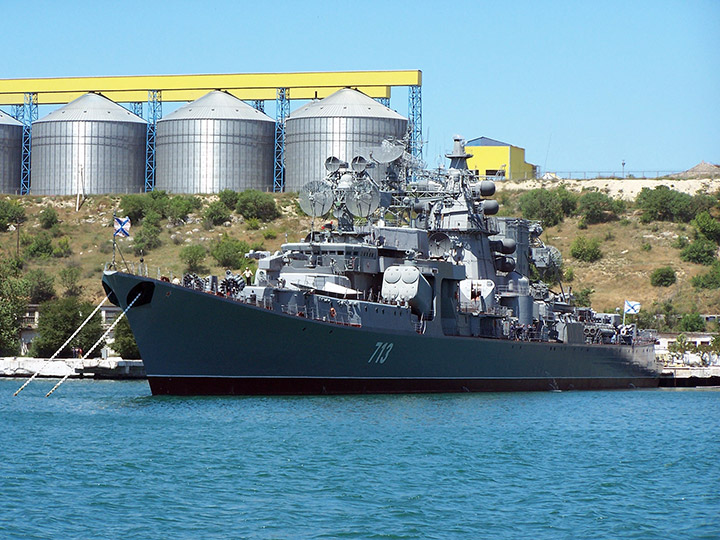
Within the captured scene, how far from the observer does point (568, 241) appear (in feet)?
328

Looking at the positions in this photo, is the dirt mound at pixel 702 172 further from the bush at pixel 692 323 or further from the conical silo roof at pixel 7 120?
the conical silo roof at pixel 7 120

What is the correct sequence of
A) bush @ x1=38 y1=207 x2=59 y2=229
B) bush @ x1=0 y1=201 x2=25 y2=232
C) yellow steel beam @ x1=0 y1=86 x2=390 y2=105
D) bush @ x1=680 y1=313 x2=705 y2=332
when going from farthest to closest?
yellow steel beam @ x1=0 y1=86 x2=390 y2=105 → bush @ x1=0 y1=201 x2=25 y2=232 → bush @ x1=38 y1=207 x2=59 y2=229 → bush @ x1=680 y1=313 x2=705 y2=332

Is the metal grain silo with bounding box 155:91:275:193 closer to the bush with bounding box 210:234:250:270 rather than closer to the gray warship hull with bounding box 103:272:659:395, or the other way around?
the bush with bounding box 210:234:250:270

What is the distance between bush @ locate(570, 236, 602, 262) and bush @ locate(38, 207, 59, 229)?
149 feet

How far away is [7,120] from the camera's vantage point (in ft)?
323

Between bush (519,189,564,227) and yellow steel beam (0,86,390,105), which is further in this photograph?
bush (519,189,564,227)

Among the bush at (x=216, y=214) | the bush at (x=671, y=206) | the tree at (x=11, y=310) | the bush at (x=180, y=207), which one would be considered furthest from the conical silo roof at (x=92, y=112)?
the bush at (x=671, y=206)

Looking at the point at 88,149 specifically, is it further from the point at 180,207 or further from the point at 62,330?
the point at 62,330

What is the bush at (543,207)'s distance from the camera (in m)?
99.8

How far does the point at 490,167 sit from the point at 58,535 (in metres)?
84.3

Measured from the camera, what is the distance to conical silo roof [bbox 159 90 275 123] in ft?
303

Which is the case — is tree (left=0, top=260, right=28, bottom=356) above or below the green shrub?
below

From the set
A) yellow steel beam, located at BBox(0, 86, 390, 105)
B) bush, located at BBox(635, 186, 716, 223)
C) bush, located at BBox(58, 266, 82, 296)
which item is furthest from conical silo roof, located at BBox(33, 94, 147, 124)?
bush, located at BBox(635, 186, 716, 223)

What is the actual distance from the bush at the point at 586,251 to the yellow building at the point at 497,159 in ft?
30.4
